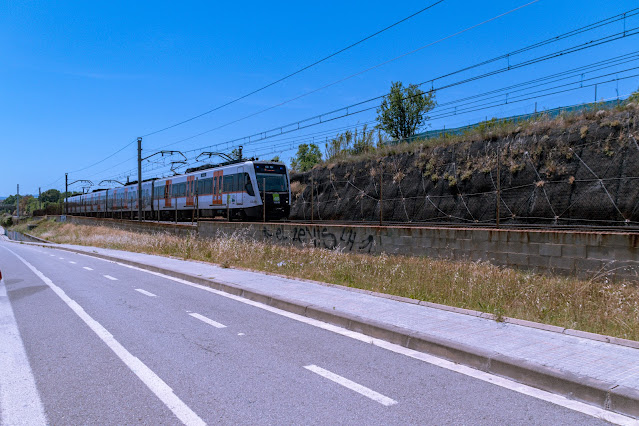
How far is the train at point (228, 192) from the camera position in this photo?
2444 cm

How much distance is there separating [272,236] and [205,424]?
564 inches

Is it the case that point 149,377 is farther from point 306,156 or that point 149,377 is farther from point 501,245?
point 306,156

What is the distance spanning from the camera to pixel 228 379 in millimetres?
4559

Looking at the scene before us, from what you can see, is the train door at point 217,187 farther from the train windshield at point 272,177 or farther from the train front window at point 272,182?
the train front window at point 272,182

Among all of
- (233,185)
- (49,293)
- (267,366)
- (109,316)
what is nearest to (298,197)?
(233,185)

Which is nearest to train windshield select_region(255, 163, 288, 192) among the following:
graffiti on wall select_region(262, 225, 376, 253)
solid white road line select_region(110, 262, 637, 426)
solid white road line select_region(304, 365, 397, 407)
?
graffiti on wall select_region(262, 225, 376, 253)

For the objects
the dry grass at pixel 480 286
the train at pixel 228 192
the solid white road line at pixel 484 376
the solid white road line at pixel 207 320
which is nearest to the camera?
the solid white road line at pixel 484 376

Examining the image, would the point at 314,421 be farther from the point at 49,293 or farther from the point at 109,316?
the point at 49,293

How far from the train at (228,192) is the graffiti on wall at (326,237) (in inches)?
109

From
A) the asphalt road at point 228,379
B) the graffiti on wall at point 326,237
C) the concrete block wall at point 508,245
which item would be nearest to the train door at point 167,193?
the graffiti on wall at point 326,237

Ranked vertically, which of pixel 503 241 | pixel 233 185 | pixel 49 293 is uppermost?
pixel 233 185

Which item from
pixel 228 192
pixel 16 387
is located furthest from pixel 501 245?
pixel 228 192

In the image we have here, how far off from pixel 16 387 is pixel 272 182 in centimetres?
2109

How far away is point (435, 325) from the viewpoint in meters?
6.06
